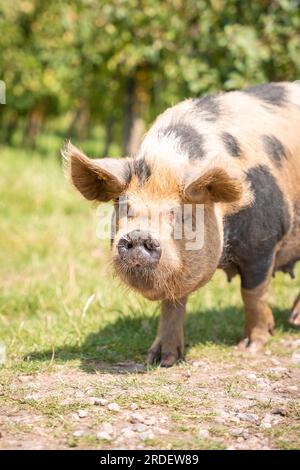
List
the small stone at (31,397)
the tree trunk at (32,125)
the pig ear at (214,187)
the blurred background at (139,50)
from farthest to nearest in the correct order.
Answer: the tree trunk at (32,125)
the blurred background at (139,50)
the pig ear at (214,187)
the small stone at (31,397)

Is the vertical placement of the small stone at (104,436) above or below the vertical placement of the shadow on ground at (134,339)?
below

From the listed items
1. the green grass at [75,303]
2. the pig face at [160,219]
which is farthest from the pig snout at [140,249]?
the green grass at [75,303]

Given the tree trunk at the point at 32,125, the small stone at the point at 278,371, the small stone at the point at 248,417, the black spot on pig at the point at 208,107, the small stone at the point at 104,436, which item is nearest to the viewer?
the small stone at the point at 104,436

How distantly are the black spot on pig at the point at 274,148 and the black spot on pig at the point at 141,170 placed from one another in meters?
1.01

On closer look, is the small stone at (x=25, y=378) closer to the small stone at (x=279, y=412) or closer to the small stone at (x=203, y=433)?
the small stone at (x=203, y=433)

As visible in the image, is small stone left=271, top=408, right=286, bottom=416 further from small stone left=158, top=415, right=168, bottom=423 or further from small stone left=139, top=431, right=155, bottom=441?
small stone left=139, top=431, right=155, bottom=441

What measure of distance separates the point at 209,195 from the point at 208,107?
801mm

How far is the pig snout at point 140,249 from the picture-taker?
3.93m

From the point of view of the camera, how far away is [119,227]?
424 cm

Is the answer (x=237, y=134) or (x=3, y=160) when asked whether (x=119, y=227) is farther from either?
(x=3, y=160)

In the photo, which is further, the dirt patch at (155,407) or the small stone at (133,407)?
the small stone at (133,407)

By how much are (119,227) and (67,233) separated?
4.41 meters

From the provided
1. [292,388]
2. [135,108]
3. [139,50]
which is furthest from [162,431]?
[135,108]

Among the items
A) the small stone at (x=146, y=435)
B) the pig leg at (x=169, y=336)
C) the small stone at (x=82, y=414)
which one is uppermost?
the pig leg at (x=169, y=336)
